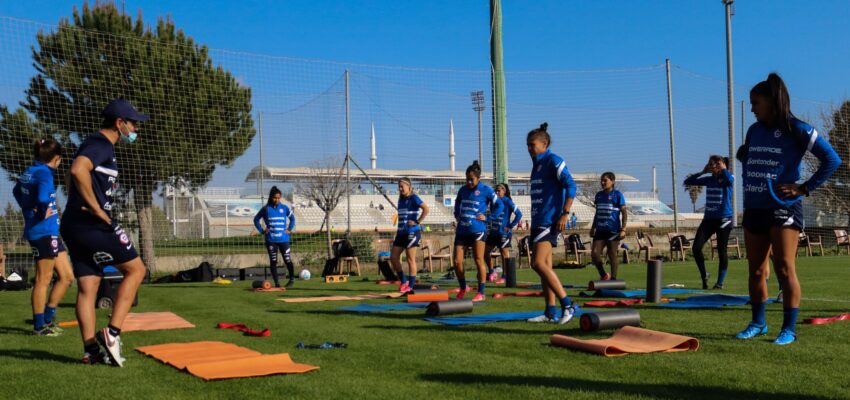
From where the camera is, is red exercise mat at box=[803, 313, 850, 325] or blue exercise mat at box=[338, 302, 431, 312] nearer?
red exercise mat at box=[803, 313, 850, 325]

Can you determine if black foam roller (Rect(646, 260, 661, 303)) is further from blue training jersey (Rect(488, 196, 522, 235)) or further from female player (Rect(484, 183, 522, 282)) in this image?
blue training jersey (Rect(488, 196, 522, 235))

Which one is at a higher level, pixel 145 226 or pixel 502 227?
pixel 145 226

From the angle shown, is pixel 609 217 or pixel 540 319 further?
pixel 609 217

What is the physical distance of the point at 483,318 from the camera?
762 cm

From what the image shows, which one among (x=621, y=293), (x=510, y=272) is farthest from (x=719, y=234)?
(x=510, y=272)

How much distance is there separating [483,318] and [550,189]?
4.91 ft

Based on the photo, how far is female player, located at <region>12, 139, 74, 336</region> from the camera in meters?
7.11

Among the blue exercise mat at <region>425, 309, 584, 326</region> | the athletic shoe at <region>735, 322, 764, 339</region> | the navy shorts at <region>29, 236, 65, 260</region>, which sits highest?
the navy shorts at <region>29, 236, 65, 260</region>

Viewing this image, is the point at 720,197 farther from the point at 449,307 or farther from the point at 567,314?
the point at 449,307

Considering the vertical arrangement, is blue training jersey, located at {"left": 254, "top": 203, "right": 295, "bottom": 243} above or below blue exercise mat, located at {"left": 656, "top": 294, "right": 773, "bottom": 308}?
above

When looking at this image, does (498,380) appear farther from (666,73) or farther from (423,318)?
(666,73)

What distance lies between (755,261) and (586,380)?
243 centimetres

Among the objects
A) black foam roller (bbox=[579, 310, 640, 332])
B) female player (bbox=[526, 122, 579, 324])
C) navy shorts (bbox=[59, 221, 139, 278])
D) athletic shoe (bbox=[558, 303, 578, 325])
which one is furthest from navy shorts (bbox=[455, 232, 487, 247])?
navy shorts (bbox=[59, 221, 139, 278])

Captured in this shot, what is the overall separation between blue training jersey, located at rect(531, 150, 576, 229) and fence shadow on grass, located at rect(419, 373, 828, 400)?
3.30 m
